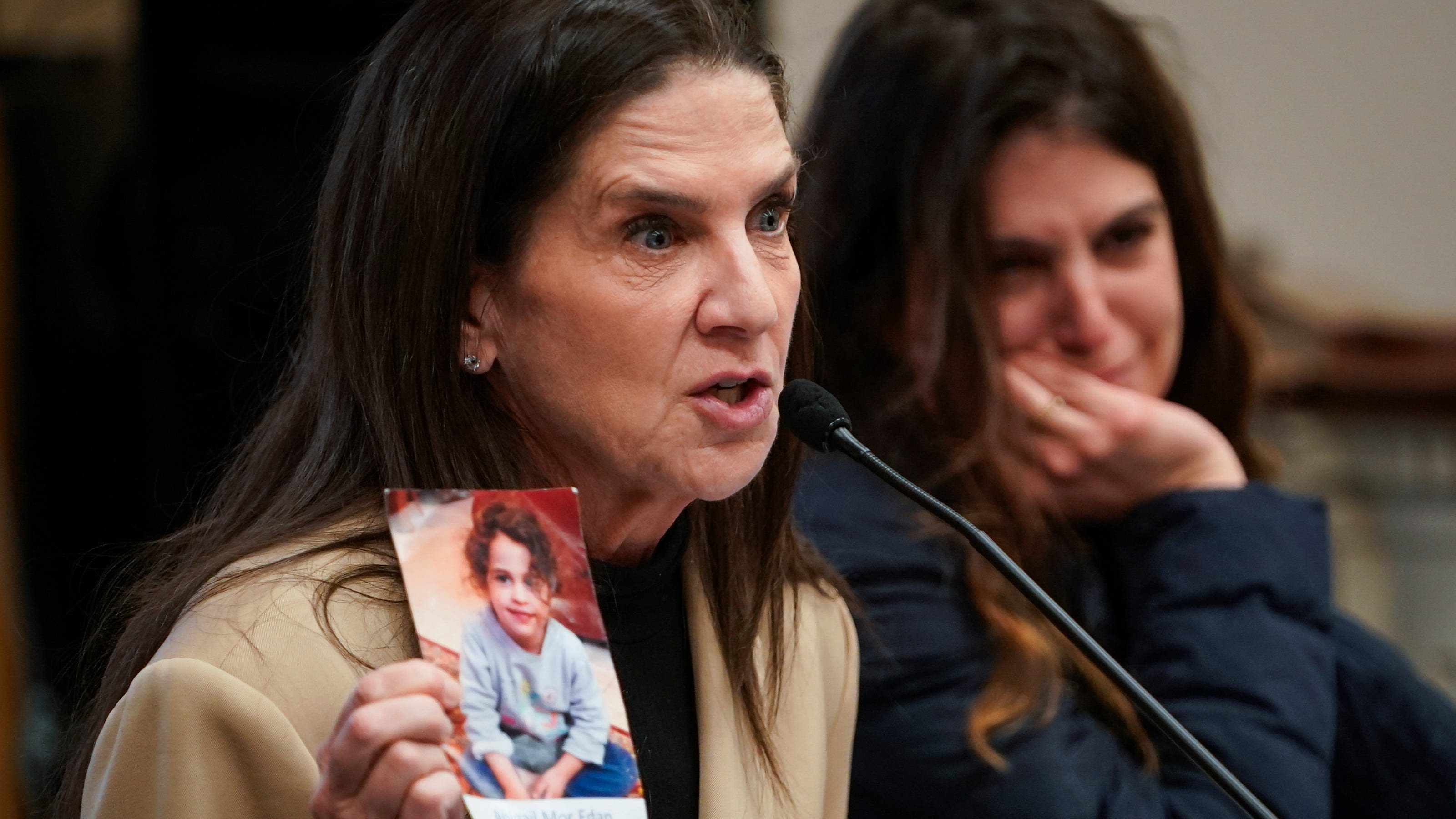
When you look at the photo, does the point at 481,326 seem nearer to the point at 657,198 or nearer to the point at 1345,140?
the point at 657,198

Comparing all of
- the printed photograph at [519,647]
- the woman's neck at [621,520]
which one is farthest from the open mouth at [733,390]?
the printed photograph at [519,647]

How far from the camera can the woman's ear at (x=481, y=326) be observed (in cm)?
131

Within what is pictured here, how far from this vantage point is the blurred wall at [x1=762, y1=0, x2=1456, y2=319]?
160 inches

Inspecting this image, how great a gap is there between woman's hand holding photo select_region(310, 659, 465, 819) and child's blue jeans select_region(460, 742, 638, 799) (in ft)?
0.08

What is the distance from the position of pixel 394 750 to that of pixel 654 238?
0.50m

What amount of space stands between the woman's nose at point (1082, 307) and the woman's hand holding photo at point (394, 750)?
3.73 feet

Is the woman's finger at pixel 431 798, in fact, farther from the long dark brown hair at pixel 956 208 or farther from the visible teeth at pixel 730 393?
the long dark brown hair at pixel 956 208

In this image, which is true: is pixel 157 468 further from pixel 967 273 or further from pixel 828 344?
pixel 967 273

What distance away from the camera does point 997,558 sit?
1229mm

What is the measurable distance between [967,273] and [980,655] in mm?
461

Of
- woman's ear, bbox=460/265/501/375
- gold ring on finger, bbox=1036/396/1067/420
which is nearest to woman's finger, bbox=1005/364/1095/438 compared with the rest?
gold ring on finger, bbox=1036/396/1067/420

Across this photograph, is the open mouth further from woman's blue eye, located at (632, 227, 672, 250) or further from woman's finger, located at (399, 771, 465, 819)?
woman's finger, located at (399, 771, 465, 819)

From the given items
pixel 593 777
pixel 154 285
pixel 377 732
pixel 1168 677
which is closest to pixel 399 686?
pixel 377 732

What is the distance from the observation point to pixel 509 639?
3.48ft
